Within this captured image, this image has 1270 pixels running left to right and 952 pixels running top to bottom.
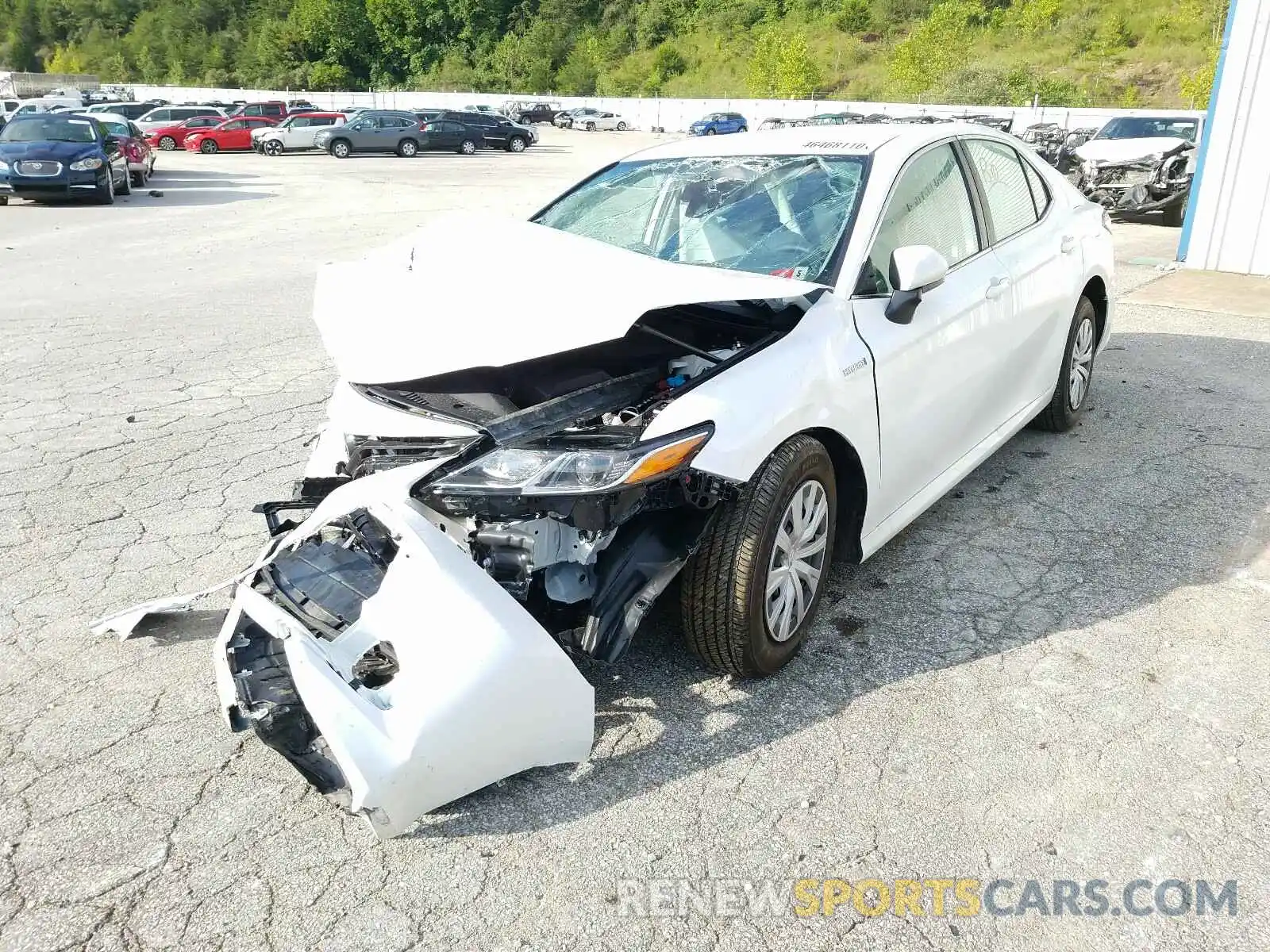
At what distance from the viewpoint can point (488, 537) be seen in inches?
109

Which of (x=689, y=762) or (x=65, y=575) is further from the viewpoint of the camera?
(x=65, y=575)

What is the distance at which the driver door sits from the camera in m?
3.51

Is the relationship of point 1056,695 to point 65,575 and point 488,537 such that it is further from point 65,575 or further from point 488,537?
point 65,575

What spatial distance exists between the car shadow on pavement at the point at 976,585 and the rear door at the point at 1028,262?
55cm

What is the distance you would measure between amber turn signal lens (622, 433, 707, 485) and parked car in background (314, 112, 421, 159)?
33.8 m

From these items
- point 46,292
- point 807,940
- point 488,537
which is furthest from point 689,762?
point 46,292

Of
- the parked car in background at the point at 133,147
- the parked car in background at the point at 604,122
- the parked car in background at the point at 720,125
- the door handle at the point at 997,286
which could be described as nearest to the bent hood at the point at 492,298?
the door handle at the point at 997,286

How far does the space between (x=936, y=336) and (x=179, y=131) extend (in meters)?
37.6

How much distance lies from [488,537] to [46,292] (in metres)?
8.90

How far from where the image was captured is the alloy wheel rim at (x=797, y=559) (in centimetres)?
311

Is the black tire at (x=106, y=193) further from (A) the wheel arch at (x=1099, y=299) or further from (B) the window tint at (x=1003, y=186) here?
(A) the wheel arch at (x=1099, y=299)

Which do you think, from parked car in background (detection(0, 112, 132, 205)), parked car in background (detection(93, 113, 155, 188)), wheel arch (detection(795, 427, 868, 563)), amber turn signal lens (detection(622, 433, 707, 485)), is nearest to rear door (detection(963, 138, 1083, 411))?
wheel arch (detection(795, 427, 868, 563))

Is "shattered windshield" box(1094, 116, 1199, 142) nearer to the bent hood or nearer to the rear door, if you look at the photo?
the rear door

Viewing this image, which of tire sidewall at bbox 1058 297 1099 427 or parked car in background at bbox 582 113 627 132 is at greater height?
tire sidewall at bbox 1058 297 1099 427
